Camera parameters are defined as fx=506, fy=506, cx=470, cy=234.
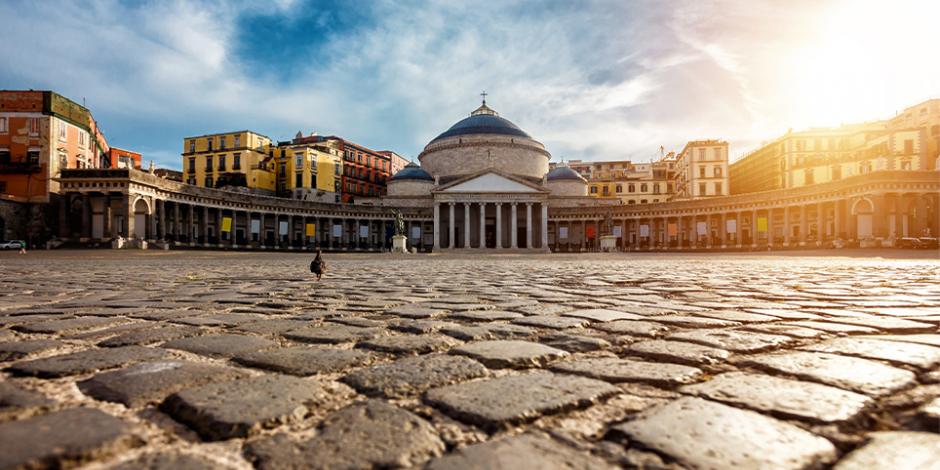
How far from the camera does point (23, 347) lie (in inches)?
97.3

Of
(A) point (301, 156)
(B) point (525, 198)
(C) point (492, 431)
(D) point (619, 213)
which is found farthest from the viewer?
(A) point (301, 156)

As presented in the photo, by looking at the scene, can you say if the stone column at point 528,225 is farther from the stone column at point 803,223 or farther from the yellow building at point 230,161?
the yellow building at point 230,161

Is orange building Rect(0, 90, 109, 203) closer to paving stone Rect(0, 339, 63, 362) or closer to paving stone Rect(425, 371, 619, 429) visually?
paving stone Rect(0, 339, 63, 362)

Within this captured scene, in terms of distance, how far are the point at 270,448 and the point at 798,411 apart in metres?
1.53

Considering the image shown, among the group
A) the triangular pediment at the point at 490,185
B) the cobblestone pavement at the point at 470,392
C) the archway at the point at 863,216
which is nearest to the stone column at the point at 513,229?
the triangular pediment at the point at 490,185

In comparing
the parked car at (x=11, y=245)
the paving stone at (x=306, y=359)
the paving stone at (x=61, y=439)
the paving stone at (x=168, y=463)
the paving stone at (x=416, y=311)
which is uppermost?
the parked car at (x=11, y=245)

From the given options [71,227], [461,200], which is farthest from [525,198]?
[71,227]

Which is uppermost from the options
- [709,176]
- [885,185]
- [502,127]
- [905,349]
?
[502,127]

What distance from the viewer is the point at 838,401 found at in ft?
5.35

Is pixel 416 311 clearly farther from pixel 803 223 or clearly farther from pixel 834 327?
pixel 803 223

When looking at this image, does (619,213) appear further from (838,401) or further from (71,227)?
(838,401)

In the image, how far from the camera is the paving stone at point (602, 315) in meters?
3.63

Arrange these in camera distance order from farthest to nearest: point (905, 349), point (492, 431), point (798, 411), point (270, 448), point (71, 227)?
point (71, 227) < point (905, 349) < point (798, 411) < point (492, 431) < point (270, 448)

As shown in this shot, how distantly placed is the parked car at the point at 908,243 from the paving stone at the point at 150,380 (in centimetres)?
3933
